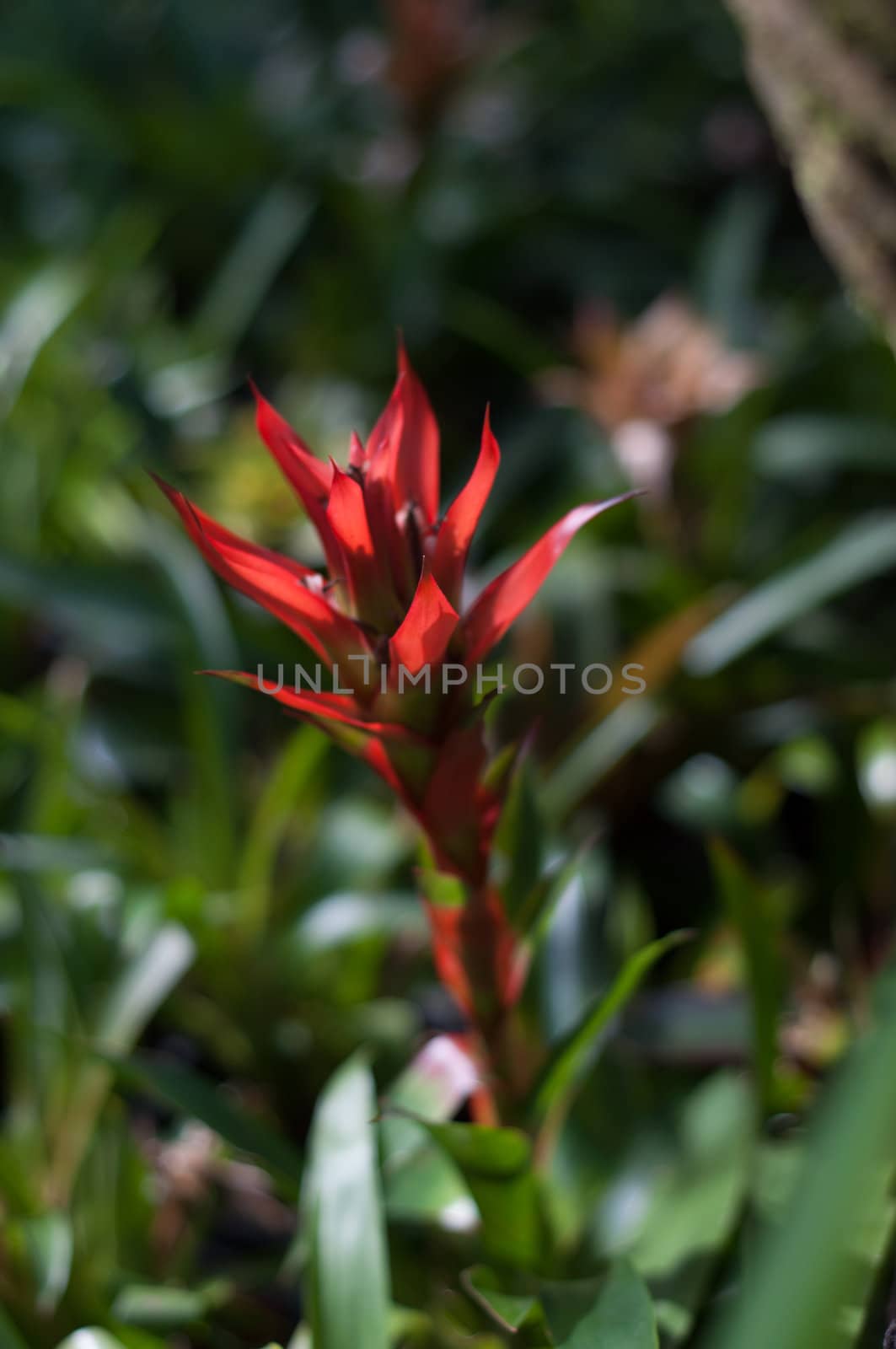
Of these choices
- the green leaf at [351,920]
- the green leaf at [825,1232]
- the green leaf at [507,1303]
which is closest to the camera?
the green leaf at [825,1232]

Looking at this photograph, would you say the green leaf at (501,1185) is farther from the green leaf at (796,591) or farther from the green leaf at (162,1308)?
the green leaf at (796,591)

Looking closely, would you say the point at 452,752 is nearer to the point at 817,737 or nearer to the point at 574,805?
the point at 574,805

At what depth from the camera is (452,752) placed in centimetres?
47

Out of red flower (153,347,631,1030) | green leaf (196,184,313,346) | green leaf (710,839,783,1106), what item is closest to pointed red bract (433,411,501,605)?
red flower (153,347,631,1030)

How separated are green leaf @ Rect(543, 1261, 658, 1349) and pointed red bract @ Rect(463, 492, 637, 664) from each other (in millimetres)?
319

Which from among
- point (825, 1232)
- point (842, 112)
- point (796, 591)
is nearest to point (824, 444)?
point (796, 591)

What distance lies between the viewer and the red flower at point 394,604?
1.44ft

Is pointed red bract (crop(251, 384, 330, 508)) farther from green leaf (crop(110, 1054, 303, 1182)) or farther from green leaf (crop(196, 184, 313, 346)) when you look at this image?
green leaf (crop(196, 184, 313, 346))

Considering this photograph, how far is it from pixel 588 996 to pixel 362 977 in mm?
233

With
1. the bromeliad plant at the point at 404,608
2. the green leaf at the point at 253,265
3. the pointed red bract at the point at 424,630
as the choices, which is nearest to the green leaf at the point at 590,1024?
the bromeliad plant at the point at 404,608

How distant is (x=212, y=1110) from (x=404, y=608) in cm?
39

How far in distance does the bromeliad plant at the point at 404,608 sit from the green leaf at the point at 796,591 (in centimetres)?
59

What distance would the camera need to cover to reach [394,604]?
0.46 metres

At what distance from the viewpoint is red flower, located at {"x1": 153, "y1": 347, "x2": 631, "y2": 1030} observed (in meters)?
0.44
